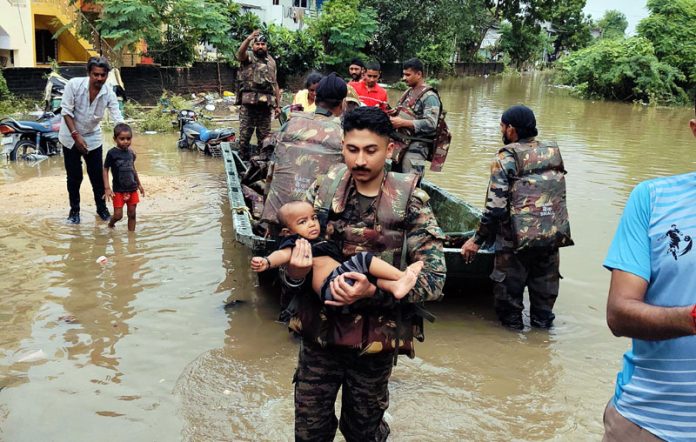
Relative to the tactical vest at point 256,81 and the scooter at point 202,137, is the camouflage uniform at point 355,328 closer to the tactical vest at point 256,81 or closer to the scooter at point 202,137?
the tactical vest at point 256,81

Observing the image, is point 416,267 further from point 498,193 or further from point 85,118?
point 85,118

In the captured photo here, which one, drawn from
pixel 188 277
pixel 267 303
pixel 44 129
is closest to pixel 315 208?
pixel 267 303

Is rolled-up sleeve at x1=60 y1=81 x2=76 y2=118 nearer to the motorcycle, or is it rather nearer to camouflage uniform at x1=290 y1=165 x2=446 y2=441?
the motorcycle

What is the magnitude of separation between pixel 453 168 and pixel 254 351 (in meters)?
8.52

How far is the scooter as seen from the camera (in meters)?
12.1

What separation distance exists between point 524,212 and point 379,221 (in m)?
2.42

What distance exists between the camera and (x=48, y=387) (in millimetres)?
3906

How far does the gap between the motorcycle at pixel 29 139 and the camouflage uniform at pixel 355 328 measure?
9.53 m

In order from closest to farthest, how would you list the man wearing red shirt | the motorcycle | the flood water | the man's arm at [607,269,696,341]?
the man's arm at [607,269,696,341], the flood water, the man wearing red shirt, the motorcycle

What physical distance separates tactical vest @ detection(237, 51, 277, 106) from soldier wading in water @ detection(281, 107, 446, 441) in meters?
6.53

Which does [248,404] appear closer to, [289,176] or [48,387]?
[48,387]

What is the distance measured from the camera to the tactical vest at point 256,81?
8.88 m

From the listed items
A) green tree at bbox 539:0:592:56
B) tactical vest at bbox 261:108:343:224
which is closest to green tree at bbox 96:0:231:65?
tactical vest at bbox 261:108:343:224

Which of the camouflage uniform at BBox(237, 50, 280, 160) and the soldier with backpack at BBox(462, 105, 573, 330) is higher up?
the camouflage uniform at BBox(237, 50, 280, 160)
